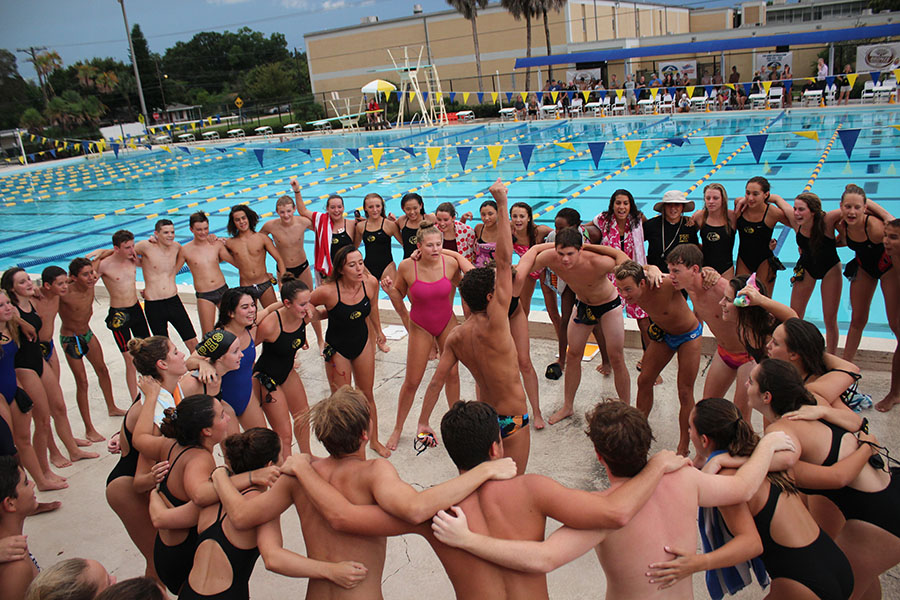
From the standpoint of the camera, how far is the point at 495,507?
2.09 meters

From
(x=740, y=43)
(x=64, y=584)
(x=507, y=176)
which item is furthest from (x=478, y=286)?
(x=740, y=43)

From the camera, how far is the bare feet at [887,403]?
4238 millimetres

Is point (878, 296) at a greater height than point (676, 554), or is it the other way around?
point (676, 554)

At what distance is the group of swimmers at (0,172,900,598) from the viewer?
2.11m

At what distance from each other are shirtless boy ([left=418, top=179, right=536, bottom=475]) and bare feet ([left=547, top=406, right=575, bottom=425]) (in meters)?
Result: 1.07

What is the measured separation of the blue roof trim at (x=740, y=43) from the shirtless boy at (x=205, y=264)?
2419cm

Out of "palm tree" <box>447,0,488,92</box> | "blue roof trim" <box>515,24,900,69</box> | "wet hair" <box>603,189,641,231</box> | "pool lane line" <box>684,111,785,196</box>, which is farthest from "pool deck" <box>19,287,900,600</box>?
"palm tree" <box>447,0,488,92</box>

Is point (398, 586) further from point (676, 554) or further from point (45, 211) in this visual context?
point (45, 211)

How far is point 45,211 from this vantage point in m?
17.8

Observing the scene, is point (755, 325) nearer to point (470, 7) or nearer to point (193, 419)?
point (193, 419)

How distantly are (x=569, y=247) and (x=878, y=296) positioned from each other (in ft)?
17.5

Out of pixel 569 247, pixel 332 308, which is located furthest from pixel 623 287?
pixel 332 308

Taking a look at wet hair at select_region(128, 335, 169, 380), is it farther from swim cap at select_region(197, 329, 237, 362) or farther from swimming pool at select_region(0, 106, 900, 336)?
swimming pool at select_region(0, 106, 900, 336)

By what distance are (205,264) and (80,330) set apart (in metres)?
1.31
